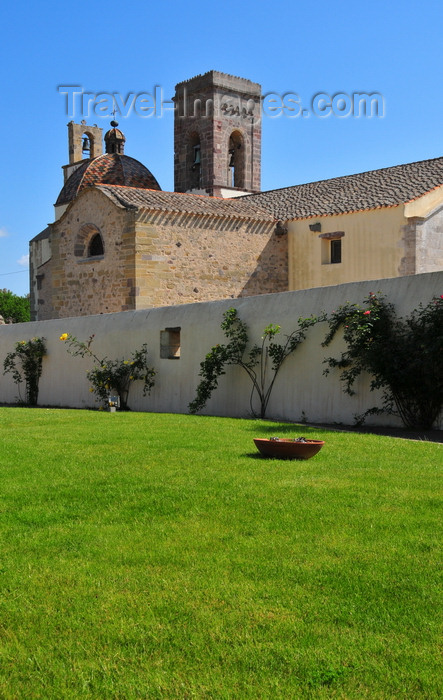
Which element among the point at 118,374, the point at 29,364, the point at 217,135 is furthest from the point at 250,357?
the point at 217,135

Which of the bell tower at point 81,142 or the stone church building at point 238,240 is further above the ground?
the bell tower at point 81,142

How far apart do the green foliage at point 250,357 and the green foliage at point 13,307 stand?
2641 inches

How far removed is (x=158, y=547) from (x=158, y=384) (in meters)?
11.5

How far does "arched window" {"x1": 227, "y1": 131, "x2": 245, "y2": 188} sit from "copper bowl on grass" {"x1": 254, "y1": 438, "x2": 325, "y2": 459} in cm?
3133

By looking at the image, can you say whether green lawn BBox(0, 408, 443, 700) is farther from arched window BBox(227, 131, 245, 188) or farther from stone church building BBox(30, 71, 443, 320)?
arched window BBox(227, 131, 245, 188)

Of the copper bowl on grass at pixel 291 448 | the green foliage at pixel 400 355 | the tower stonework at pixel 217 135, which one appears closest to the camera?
the copper bowl on grass at pixel 291 448

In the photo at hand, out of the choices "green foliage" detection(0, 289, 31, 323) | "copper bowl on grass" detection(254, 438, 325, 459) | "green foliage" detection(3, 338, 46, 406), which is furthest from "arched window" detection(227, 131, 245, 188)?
"green foliage" detection(0, 289, 31, 323)

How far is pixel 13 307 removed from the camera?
263ft

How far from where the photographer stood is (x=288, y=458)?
8203mm

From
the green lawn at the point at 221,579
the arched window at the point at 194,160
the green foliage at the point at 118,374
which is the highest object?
the arched window at the point at 194,160

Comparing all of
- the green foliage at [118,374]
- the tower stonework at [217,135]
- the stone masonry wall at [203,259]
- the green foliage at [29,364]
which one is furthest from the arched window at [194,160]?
the green foliage at [118,374]

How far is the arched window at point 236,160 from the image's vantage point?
3859 cm

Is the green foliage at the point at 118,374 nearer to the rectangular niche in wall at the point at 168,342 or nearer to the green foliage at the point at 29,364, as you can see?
the rectangular niche in wall at the point at 168,342

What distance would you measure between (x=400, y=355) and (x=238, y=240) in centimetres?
1419
